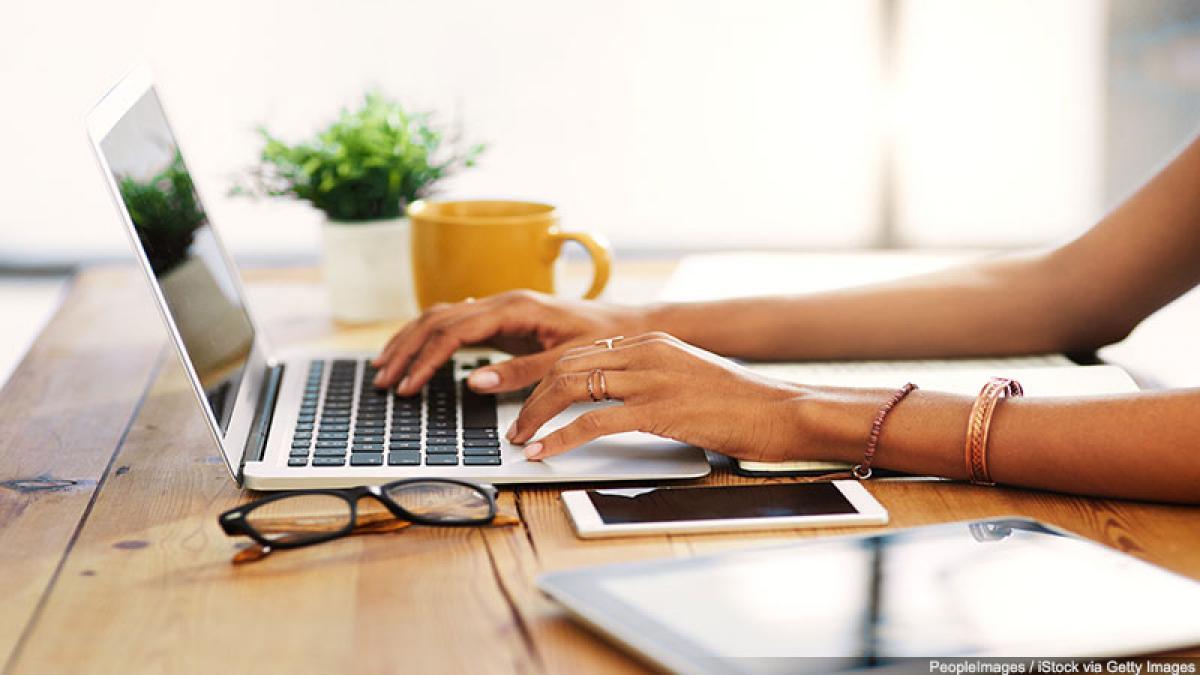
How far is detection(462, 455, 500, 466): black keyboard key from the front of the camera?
941 mm

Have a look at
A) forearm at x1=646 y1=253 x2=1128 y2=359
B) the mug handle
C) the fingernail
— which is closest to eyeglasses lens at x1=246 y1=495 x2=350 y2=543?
the fingernail

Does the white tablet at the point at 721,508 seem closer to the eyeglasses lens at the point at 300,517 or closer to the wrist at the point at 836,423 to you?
the wrist at the point at 836,423

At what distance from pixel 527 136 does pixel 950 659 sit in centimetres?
191

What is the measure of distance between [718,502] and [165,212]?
1.67 ft

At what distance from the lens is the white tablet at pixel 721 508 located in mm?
824

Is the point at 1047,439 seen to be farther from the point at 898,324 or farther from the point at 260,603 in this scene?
the point at 260,603

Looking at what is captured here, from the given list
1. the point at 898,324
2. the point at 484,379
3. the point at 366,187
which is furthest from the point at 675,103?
the point at 484,379

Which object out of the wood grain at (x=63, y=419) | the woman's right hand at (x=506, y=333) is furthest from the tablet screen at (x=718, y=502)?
the wood grain at (x=63, y=419)

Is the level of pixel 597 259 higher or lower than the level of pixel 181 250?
lower

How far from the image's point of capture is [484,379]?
108 centimetres

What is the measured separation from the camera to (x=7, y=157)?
2.37 meters

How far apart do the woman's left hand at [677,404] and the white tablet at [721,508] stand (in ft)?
0.16

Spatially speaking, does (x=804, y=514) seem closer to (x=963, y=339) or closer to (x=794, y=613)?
(x=794, y=613)

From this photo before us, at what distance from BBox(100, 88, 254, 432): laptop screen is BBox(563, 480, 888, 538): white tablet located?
28cm
